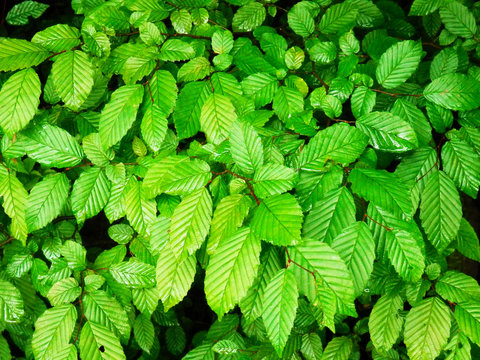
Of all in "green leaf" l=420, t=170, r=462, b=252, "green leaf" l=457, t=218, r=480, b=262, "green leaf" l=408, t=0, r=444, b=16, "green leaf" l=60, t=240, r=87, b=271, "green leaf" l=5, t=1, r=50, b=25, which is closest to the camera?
"green leaf" l=420, t=170, r=462, b=252

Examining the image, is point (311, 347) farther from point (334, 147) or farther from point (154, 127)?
point (154, 127)

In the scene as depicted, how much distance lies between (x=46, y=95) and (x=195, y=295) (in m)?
1.68

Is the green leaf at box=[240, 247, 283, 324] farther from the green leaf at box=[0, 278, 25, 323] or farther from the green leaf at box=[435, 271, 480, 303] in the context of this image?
the green leaf at box=[0, 278, 25, 323]

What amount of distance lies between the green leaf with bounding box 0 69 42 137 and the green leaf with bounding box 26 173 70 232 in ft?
0.77

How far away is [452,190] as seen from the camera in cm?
119

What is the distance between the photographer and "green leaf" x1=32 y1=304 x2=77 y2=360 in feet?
3.69

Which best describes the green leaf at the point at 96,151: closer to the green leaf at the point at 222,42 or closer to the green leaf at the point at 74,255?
the green leaf at the point at 74,255

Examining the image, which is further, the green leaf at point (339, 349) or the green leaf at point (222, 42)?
the green leaf at point (339, 349)

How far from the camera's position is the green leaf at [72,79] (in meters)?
1.16

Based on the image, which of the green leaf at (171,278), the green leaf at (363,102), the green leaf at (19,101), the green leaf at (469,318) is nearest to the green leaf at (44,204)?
the green leaf at (19,101)

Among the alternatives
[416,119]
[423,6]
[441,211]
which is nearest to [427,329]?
[441,211]

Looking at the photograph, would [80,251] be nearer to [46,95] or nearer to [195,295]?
[46,95]

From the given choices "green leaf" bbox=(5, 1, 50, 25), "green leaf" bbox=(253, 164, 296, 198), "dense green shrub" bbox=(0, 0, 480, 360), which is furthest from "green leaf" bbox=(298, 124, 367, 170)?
"green leaf" bbox=(5, 1, 50, 25)

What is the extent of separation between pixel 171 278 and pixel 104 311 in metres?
0.40
